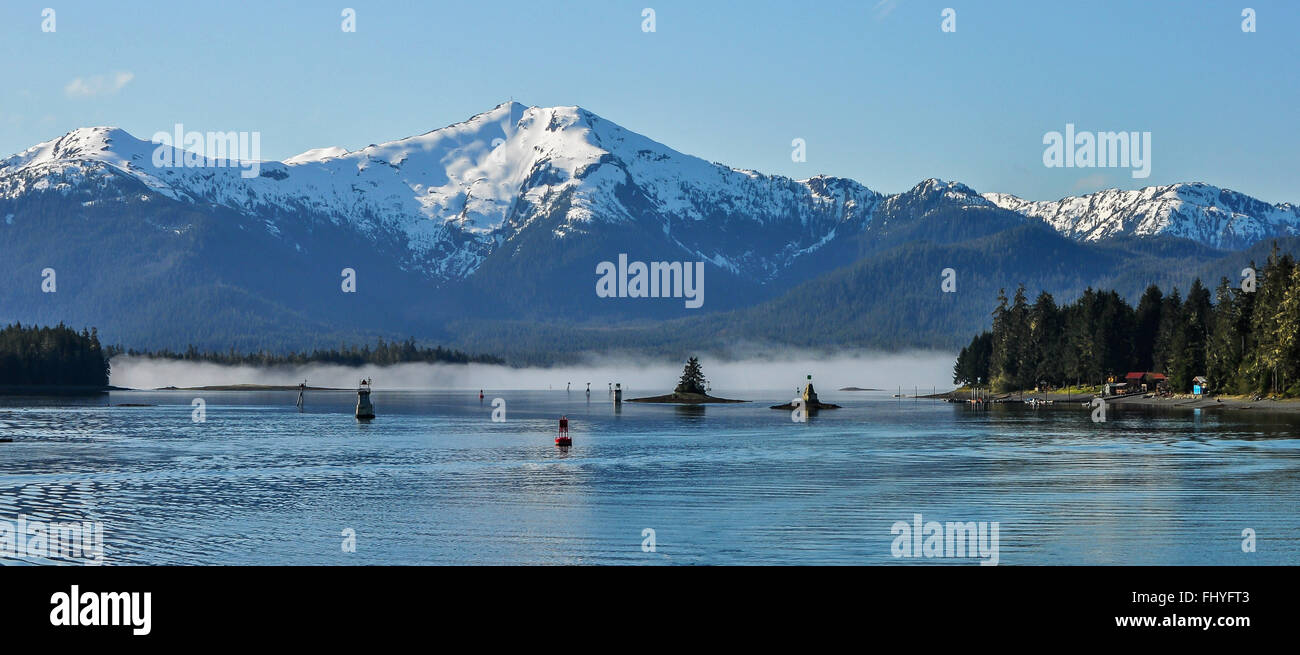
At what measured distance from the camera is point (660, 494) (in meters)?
69.5

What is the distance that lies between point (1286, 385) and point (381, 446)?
4949 inches

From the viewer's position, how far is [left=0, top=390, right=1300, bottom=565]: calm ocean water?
158ft

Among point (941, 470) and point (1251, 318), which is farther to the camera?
point (1251, 318)

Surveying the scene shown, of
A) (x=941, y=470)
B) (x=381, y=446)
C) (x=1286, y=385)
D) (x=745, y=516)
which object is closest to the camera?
(x=745, y=516)

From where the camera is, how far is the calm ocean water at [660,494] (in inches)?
1891
